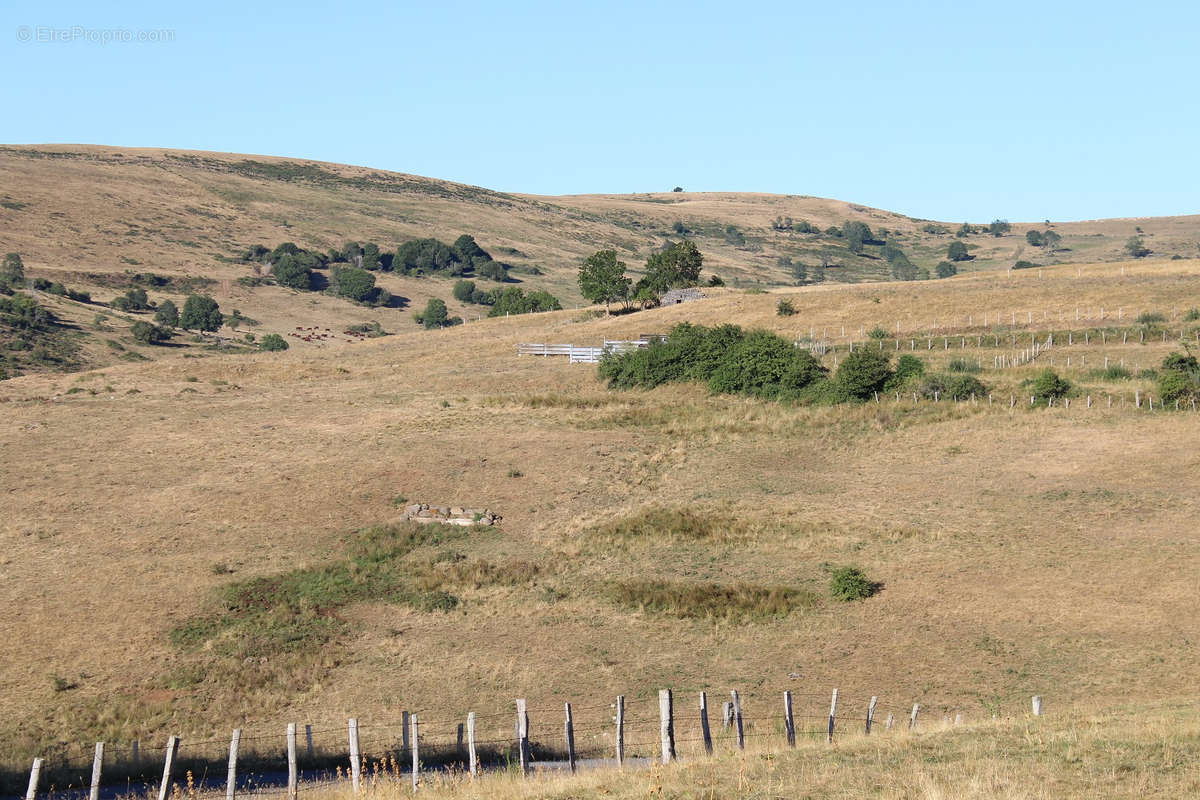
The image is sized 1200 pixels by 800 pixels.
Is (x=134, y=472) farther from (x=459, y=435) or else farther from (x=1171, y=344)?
(x=1171, y=344)

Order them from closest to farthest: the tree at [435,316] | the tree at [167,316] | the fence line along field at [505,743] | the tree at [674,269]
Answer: the fence line along field at [505,743], the tree at [674,269], the tree at [167,316], the tree at [435,316]

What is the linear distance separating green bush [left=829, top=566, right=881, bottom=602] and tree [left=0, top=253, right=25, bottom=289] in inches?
4147

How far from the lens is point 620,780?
1733 centimetres

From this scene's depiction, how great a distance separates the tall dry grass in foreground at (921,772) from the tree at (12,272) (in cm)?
11464

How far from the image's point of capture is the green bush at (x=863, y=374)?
2486 inches

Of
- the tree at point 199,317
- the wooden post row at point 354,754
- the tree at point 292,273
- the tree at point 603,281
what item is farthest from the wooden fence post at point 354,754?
the tree at point 292,273

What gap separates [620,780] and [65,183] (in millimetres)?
176942

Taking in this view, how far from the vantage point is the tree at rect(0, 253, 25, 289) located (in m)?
120

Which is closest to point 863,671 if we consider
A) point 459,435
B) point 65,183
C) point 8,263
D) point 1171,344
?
point 459,435

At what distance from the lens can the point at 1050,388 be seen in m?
59.9

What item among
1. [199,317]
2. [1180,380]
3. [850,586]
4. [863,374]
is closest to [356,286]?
[199,317]

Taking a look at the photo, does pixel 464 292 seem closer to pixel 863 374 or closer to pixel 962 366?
pixel 962 366

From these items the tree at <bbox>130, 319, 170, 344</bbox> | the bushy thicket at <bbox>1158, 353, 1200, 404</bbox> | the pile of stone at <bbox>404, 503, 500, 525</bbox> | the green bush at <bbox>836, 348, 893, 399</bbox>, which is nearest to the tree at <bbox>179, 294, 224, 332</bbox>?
the tree at <bbox>130, 319, 170, 344</bbox>

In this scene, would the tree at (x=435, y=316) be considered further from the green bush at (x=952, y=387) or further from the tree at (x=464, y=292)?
the green bush at (x=952, y=387)
